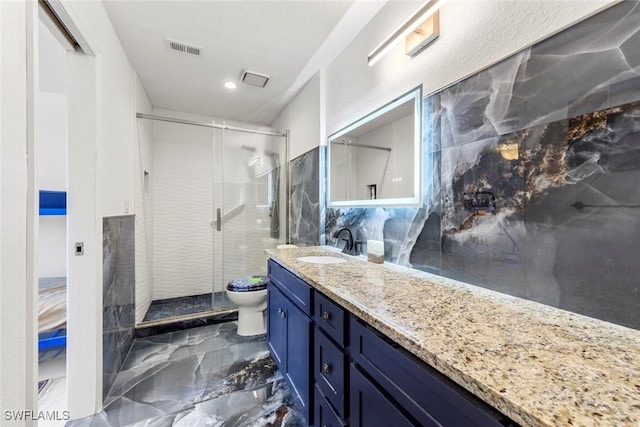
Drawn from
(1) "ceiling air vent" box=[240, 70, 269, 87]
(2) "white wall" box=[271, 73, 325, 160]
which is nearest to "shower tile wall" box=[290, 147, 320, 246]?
(2) "white wall" box=[271, 73, 325, 160]

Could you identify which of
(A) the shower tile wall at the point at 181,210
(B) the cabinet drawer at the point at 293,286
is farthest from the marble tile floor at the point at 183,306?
(B) the cabinet drawer at the point at 293,286

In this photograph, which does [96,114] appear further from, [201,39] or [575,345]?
[575,345]

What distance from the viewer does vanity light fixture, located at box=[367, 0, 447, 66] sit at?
1182 millimetres

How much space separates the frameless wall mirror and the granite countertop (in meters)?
0.59

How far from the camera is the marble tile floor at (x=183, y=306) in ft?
9.05

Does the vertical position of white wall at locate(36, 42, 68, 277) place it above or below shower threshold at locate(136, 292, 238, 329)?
above

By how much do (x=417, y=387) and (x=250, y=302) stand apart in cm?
197

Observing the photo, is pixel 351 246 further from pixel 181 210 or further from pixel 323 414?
pixel 181 210

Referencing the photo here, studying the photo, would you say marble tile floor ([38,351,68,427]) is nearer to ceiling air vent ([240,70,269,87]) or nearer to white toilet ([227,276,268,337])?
white toilet ([227,276,268,337])

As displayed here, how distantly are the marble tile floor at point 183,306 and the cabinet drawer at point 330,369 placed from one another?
76.1 inches

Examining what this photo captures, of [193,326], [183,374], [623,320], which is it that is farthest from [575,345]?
[193,326]

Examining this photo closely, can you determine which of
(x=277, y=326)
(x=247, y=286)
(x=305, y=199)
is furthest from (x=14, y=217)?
(x=305, y=199)

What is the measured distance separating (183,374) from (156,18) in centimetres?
248

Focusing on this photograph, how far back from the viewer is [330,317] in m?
1.07
